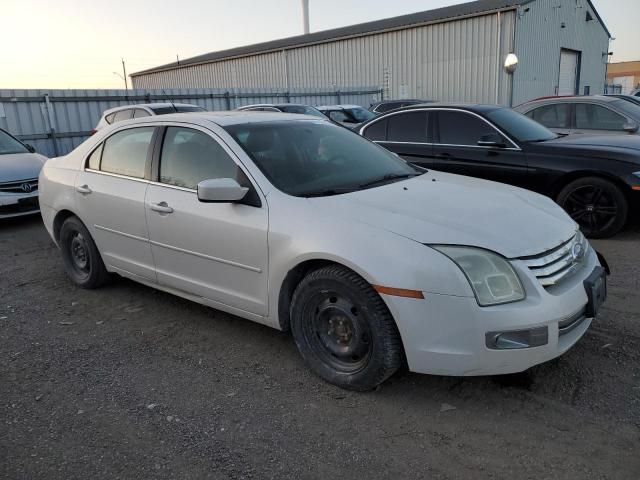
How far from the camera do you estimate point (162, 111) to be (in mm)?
11391

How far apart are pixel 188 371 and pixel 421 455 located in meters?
1.64

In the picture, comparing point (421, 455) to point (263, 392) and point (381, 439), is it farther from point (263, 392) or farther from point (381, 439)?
point (263, 392)

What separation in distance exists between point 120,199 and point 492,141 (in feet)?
14.5

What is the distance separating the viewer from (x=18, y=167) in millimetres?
8383

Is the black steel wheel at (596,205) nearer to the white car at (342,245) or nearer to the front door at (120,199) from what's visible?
the white car at (342,245)

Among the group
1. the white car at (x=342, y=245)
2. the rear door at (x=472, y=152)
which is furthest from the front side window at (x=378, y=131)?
the white car at (x=342, y=245)

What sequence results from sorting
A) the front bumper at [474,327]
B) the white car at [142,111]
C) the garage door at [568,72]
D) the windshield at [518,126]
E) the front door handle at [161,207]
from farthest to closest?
the garage door at [568,72], the white car at [142,111], the windshield at [518,126], the front door handle at [161,207], the front bumper at [474,327]

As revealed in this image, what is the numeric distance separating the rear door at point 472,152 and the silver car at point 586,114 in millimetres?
2548

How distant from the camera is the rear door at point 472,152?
6547 mm

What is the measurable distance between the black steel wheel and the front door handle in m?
4.56

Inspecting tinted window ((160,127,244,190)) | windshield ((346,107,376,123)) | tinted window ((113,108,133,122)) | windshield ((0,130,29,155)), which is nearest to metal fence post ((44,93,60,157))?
tinted window ((113,108,133,122))

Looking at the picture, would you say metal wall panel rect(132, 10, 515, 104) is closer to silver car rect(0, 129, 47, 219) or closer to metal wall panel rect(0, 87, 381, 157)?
metal wall panel rect(0, 87, 381, 157)

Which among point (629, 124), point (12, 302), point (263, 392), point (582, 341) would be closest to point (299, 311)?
point (263, 392)

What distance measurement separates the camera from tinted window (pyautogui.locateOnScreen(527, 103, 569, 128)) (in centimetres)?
898
